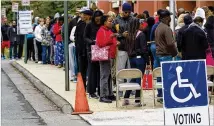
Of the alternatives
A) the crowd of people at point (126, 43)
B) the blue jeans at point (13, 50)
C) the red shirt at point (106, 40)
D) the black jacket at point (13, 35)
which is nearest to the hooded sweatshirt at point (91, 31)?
the crowd of people at point (126, 43)

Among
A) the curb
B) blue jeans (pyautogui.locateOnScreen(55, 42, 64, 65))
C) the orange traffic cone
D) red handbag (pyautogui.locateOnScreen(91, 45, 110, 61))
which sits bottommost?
the curb

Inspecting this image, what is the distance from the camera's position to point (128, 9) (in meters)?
12.0

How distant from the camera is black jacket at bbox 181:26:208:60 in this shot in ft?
39.4

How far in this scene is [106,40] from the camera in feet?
38.7

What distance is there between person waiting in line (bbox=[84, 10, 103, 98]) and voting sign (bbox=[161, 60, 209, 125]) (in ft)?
17.1

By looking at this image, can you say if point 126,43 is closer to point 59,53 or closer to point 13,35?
point 59,53

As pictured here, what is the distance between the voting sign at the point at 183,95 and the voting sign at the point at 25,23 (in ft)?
62.6

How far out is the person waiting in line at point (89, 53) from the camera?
12414mm

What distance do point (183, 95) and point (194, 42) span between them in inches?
200

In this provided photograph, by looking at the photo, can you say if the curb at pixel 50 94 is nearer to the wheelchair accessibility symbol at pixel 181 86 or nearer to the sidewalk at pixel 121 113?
the sidewalk at pixel 121 113

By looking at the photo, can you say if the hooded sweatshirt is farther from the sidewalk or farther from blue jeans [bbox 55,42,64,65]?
blue jeans [bbox 55,42,64,65]

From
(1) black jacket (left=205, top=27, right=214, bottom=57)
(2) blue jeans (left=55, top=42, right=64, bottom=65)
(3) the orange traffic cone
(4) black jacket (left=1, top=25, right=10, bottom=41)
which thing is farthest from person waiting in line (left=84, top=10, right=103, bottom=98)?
(4) black jacket (left=1, top=25, right=10, bottom=41)

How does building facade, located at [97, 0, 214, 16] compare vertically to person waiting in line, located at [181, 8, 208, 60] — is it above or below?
above

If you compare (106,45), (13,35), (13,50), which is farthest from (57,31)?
(13,50)
